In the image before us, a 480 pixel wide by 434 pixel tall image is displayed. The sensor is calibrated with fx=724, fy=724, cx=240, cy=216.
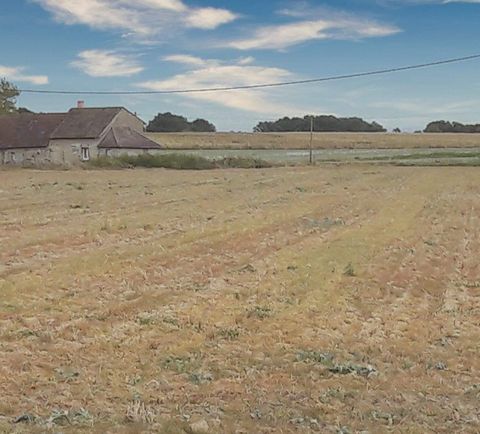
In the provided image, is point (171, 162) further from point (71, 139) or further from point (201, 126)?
point (201, 126)

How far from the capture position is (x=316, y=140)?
8788cm

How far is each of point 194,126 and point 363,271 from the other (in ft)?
335

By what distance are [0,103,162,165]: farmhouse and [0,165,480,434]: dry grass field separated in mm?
40189

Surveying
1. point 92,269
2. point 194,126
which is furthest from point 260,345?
point 194,126

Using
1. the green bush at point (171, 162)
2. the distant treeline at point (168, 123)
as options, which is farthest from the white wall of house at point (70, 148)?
the distant treeline at point (168, 123)

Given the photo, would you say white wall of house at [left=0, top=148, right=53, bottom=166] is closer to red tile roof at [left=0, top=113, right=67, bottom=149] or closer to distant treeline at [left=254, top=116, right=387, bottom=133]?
red tile roof at [left=0, top=113, right=67, bottom=149]

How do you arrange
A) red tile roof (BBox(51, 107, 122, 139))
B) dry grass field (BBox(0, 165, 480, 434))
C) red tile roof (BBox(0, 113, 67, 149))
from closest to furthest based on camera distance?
dry grass field (BBox(0, 165, 480, 434)) < red tile roof (BBox(51, 107, 122, 139)) < red tile roof (BBox(0, 113, 67, 149))

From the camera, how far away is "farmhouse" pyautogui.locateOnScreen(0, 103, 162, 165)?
56.3m

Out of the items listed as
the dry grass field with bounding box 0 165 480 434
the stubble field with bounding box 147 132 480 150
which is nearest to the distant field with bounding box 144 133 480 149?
the stubble field with bounding box 147 132 480 150

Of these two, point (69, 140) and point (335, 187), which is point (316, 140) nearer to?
point (69, 140)

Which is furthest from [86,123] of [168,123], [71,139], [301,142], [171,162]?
[168,123]

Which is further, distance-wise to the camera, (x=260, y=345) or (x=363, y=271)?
(x=363, y=271)

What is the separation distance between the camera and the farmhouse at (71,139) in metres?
56.3

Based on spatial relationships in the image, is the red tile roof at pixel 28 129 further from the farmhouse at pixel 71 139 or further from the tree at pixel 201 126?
the tree at pixel 201 126
